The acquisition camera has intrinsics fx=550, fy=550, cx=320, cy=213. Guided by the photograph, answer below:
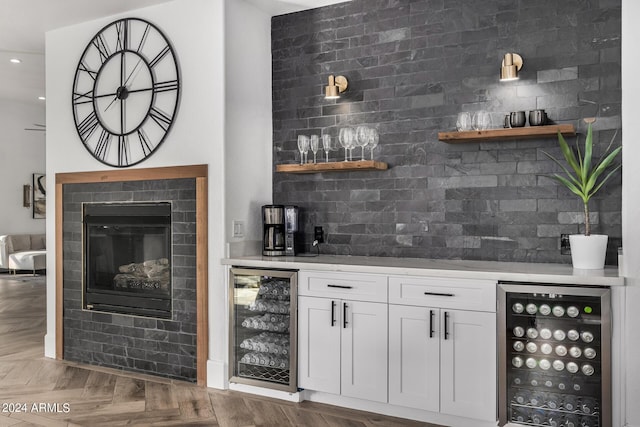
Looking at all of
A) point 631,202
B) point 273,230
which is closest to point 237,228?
point 273,230

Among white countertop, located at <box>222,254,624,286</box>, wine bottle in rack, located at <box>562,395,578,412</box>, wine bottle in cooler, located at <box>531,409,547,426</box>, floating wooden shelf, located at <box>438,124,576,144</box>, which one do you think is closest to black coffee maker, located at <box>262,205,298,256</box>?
white countertop, located at <box>222,254,624,286</box>

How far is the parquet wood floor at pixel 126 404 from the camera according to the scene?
3264mm

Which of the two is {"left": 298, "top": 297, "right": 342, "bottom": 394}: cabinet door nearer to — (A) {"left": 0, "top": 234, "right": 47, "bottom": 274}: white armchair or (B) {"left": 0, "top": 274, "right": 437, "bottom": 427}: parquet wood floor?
(B) {"left": 0, "top": 274, "right": 437, "bottom": 427}: parquet wood floor

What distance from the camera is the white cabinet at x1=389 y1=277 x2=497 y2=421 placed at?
9.85 ft

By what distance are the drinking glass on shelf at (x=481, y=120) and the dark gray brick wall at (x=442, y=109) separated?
0.49ft

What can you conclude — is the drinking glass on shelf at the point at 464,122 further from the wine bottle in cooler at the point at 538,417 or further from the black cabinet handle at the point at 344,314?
the wine bottle in cooler at the point at 538,417

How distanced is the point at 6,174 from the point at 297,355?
28.5 feet

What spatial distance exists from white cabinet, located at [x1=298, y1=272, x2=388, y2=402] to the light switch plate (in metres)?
0.69

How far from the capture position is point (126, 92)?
4.34m

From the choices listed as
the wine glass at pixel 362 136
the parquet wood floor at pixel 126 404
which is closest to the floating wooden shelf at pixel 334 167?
the wine glass at pixel 362 136

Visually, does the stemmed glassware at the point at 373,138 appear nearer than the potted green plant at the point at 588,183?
No

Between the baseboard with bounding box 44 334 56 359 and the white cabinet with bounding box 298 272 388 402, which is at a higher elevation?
the white cabinet with bounding box 298 272 388 402

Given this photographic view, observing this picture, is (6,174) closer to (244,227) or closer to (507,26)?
(244,227)

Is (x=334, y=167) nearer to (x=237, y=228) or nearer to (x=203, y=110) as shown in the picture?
(x=237, y=228)
